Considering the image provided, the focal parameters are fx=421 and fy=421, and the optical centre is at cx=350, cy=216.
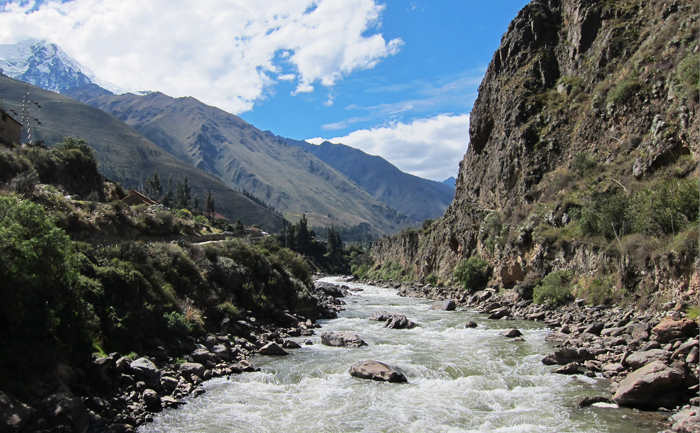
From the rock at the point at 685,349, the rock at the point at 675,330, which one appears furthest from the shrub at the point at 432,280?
the rock at the point at 685,349

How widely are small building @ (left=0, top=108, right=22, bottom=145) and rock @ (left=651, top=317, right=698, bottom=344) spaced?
55.0m

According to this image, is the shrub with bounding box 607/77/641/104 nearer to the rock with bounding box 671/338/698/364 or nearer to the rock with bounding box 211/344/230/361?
the rock with bounding box 671/338/698/364

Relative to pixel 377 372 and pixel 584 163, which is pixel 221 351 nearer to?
pixel 377 372

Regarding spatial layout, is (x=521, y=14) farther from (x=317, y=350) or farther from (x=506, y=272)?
(x=317, y=350)

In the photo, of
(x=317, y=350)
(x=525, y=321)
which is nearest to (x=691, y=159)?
(x=525, y=321)

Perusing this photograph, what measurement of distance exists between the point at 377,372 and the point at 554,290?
19981 millimetres

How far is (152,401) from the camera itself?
12898 millimetres

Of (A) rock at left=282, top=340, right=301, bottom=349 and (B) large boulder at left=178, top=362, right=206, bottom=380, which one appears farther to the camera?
(A) rock at left=282, top=340, right=301, bottom=349

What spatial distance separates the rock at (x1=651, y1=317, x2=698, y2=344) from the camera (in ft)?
51.2

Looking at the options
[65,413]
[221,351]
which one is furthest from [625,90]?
[65,413]

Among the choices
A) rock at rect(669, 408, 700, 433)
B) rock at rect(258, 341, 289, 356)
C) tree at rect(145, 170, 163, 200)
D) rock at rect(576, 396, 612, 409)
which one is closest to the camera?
rock at rect(669, 408, 700, 433)

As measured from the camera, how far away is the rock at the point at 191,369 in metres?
15.7

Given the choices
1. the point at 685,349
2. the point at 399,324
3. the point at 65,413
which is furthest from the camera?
the point at 399,324

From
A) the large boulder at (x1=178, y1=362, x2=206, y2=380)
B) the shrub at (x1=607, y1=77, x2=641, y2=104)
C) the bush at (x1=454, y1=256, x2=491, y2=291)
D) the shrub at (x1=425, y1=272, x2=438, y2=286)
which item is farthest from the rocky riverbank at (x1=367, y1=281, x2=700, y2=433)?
the shrub at (x1=425, y1=272, x2=438, y2=286)
